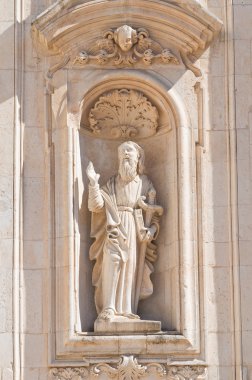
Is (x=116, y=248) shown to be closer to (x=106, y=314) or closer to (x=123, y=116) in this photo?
(x=106, y=314)

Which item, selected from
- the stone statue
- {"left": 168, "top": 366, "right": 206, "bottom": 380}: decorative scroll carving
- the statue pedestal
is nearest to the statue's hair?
the stone statue

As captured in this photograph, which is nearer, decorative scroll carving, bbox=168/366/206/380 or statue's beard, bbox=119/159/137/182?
decorative scroll carving, bbox=168/366/206/380

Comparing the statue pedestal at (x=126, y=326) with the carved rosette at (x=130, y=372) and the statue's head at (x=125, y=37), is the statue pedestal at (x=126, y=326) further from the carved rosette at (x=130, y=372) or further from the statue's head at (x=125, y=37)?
the statue's head at (x=125, y=37)

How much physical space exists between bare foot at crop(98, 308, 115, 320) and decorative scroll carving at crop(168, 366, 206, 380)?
2.88 feet

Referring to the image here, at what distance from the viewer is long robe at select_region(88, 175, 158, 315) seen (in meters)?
23.5

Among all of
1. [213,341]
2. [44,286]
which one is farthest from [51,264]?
[213,341]

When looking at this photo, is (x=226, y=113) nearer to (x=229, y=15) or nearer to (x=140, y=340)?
(x=229, y=15)

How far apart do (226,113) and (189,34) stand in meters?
0.98

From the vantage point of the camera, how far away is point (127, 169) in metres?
23.8

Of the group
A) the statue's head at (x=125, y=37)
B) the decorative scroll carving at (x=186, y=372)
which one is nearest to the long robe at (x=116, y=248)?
the decorative scroll carving at (x=186, y=372)

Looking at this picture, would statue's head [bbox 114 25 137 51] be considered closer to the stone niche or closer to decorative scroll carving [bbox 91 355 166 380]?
the stone niche

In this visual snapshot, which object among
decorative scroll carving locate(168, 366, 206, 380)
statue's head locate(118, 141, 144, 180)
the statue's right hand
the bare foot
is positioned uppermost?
statue's head locate(118, 141, 144, 180)

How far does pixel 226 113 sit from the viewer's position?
24.0 m

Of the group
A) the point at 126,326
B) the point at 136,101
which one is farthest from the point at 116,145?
the point at 126,326
